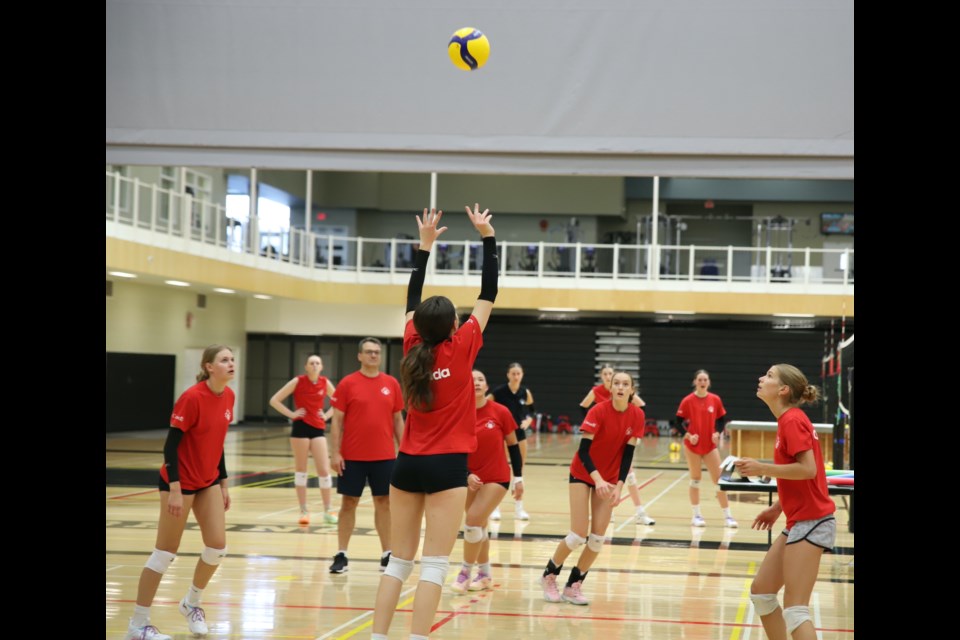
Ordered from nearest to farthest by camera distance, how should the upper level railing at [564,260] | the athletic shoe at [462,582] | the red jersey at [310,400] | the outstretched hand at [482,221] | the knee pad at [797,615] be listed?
the outstretched hand at [482,221], the knee pad at [797,615], the athletic shoe at [462,582], the red jersey at [310,400], the upper level railing at [564,260]

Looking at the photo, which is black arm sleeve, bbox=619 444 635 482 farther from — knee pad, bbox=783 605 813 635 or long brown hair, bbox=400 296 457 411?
long brown hair, bbox=400 296 457 411

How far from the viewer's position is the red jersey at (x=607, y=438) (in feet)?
26.9

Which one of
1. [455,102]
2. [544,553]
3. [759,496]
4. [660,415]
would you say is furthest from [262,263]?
[455,102]

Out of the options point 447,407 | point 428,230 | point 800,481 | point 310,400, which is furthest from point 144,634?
point 310,400

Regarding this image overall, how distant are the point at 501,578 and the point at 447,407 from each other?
15.5 feet

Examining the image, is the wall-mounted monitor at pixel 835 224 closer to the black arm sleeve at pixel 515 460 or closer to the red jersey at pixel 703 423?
the red jersey at pixel 703 423

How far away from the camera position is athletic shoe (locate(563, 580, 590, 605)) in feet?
26.9

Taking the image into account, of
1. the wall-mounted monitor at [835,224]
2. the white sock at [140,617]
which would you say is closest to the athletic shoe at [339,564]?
the white sock at [140,617]

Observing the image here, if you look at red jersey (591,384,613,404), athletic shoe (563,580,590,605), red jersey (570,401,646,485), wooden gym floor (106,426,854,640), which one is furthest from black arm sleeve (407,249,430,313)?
red jersey (591,384,613,404)

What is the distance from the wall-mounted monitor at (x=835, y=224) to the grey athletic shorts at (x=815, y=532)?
35.6 meters

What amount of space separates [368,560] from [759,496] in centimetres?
949

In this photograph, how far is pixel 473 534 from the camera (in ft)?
28.0

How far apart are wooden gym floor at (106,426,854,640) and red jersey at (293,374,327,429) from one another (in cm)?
124

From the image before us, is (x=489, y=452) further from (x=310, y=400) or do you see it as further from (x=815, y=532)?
(x=310, y=400)
